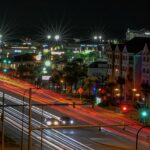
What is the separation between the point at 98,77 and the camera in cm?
5300

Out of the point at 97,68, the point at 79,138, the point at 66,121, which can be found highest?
the point at 97,68

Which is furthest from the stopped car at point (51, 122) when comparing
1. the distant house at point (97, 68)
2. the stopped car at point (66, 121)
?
the distant house at point (97, 68)

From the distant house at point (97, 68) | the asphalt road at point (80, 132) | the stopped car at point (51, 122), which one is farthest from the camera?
the distant house at point (97, 68)

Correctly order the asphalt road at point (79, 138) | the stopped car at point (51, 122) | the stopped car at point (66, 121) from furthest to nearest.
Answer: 1. the stopped car at point (66, 121)
2. the stopped car at point (51, 122)
3. the asphalt road at point (79, 138)

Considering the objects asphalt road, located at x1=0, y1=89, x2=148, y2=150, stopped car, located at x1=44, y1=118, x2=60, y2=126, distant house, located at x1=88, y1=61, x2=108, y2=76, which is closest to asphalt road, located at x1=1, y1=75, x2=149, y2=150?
asphalt road, located at x1=0, y1=89, x2=148, y2=150

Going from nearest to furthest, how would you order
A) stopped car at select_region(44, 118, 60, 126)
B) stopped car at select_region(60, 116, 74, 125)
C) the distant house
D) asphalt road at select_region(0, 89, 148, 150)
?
1. asphalt road at select_region(0, 89, 148, 150)
2. stopped car at select_region(44, 118, 60, 126)
3. stopped car at select_region(60, 116, 74, 125)
4. the distant house

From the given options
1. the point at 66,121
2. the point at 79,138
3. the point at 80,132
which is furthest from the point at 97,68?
the point at 79,138

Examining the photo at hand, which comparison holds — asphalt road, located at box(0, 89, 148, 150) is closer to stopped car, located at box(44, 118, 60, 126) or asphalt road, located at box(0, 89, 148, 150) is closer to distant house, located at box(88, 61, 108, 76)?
stopped car, located at box(44, 118, 60, 126)

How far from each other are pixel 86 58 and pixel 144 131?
44.2 meters

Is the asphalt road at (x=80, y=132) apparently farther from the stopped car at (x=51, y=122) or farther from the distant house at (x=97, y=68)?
the distant house at (x=97, y=68)

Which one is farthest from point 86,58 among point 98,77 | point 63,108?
point 63,108

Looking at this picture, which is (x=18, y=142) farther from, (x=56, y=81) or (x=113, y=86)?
(x=56, y=81)

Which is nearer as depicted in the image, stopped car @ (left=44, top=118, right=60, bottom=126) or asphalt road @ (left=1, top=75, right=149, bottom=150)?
asphalt road @ (left=1, top=75, right=149, bottom=150)

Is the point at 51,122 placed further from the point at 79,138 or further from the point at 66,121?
the point at 79,138
